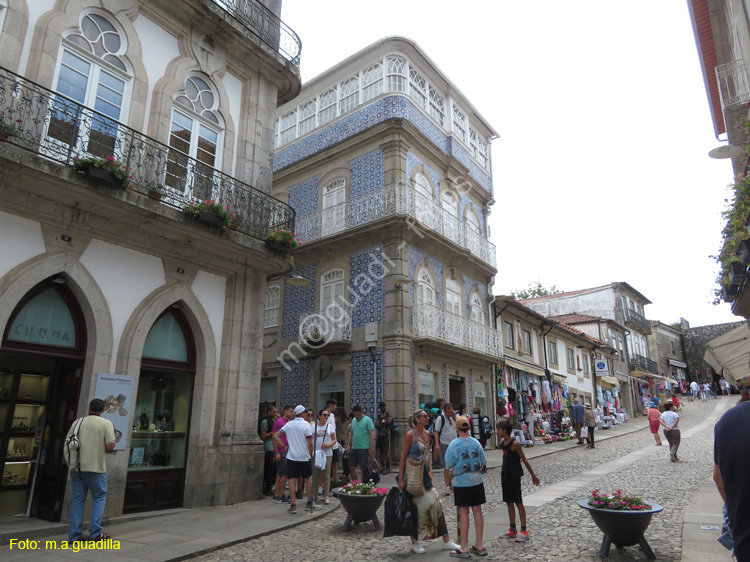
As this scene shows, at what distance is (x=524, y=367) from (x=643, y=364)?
2419 cm

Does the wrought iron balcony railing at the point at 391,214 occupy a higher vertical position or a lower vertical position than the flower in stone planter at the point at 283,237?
higher

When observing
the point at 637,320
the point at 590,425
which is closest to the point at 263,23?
the point at 590,425

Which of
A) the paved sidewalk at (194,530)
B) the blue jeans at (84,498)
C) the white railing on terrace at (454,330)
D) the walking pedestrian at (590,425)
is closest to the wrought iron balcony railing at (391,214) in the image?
the white railing on terrace at (454,330)

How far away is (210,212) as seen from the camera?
8914 mm

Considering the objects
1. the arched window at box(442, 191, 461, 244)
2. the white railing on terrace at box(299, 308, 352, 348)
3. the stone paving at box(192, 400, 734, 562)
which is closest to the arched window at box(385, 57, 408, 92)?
the arched window at box(442, 191, 461, 244)

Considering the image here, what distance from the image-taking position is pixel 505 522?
7.34 meters

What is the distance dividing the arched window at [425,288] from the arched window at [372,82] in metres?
6.15

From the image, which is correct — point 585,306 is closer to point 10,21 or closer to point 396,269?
point 396,269

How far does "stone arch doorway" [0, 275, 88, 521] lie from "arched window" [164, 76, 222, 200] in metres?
2.70

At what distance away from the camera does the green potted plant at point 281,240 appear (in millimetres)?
10070

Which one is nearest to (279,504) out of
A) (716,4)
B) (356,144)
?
(356,144)

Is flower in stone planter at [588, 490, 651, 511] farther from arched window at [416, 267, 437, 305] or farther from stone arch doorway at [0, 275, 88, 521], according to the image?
arched window at [416, 267, 437, 305]

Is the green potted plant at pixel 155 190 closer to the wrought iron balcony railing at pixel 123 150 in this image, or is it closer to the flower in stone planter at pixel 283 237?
the wrought iron balcony railing at pixel 123 150

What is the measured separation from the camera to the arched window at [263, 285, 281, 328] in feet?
62.5
